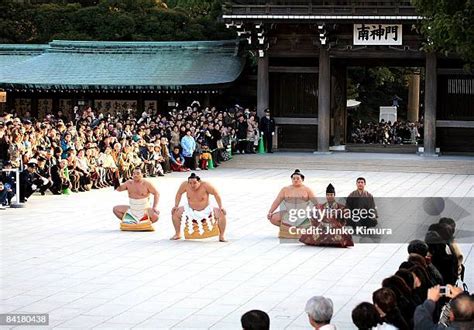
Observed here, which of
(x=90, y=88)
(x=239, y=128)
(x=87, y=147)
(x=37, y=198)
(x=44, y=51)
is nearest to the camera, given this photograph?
(x=37, y=198)

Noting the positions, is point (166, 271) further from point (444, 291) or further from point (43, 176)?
point (43, 176)

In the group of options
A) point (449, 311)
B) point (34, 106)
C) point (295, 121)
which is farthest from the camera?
point (34, 106)

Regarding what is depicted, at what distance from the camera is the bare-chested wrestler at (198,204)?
15109mm

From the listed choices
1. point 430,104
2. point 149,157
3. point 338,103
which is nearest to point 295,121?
point 338,103

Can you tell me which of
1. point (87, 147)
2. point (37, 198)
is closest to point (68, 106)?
point (87, 147)

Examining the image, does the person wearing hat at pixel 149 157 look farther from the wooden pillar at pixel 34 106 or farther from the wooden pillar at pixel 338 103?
the wooden pillar at pixel 34 106

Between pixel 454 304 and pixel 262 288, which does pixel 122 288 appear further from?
pixel 454 304

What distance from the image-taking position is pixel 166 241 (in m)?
15.3

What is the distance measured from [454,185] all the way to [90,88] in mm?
14061

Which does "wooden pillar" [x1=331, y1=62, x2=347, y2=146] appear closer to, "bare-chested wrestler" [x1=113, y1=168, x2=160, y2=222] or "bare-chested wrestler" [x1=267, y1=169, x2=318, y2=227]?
"bare-chested wrestler" [x1=113, y1=168, x2=160, y2=222]

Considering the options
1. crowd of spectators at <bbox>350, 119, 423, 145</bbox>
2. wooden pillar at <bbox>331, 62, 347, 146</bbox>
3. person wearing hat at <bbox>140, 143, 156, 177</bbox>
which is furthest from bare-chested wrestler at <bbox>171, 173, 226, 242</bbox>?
crowd of spectators at <bbox>350, 119, 423, 145</bbox>

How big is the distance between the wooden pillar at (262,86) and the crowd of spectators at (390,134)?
974 cm

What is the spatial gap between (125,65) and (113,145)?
10536 millimetres

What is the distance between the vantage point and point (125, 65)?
34.6 metres
